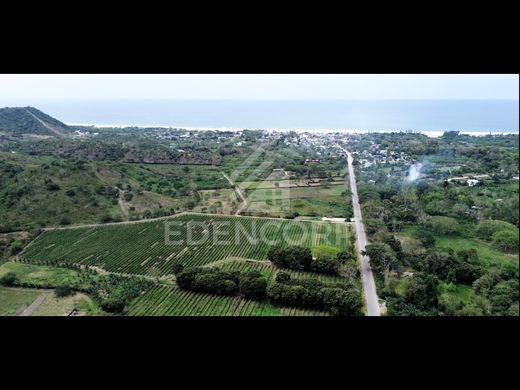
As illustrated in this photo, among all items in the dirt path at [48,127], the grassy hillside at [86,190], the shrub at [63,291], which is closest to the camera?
the shrub at [63,291]

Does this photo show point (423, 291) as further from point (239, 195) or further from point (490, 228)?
point (239, 195)

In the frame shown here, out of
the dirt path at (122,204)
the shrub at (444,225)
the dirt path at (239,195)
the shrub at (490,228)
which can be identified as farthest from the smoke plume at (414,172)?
the dirt path at (122,204)

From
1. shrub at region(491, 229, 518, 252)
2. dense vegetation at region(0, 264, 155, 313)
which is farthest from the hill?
shrub at region(491, 229, 518, 252)

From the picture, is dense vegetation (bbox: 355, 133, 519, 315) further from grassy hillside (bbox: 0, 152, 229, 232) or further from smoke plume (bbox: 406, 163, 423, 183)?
grassy hillside (bbox: 0, 152, 229, 232)

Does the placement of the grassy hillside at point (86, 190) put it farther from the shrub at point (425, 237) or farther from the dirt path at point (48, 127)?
the shrub at point (425, 237)

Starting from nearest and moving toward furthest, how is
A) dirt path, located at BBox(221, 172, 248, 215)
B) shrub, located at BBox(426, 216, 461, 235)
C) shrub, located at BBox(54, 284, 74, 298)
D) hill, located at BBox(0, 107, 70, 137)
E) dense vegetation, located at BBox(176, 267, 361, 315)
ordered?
dense vegetation, located at BBox(176, 267, 361, 315) < shrub, located at BBox(54, 284, 74, 298) < shrub, located at BBox(426, 216, 461, 235) < dirt path, located at BBox(221, 172, 248, 215) < hill, located at BBox(0, 107, 70, 137)

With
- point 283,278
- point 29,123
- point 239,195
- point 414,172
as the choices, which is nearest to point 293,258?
point 283,278
